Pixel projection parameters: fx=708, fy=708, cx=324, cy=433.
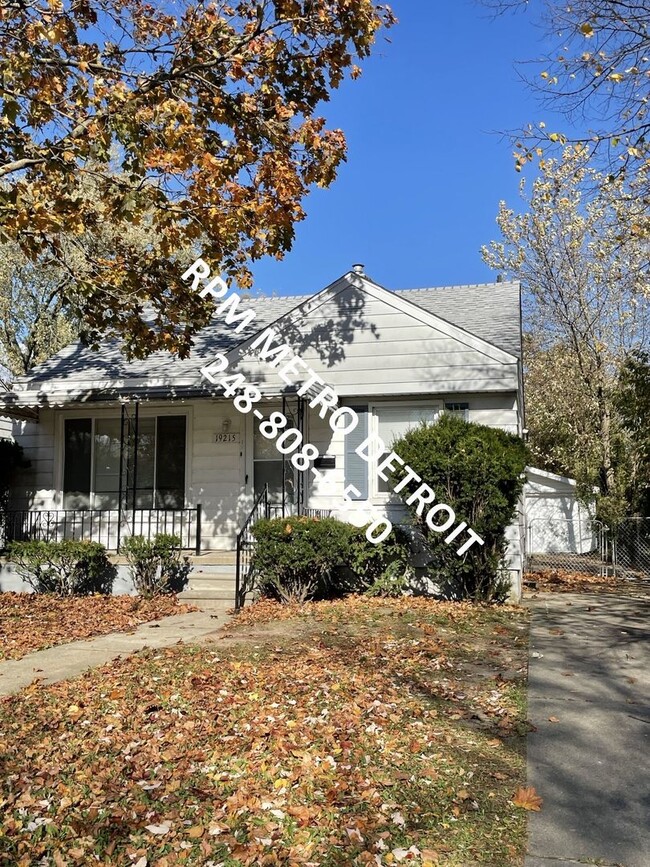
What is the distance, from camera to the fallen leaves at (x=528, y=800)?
3.67 meters

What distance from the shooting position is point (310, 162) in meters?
9.66

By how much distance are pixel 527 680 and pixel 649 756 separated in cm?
162

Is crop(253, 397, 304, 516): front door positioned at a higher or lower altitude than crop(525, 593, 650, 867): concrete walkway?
higher

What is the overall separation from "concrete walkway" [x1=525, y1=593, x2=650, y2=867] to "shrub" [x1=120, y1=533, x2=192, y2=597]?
17.8 ft

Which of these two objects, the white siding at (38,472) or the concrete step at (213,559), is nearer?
the concrete step at (213,559)

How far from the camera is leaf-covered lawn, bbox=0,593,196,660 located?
7.99 meters

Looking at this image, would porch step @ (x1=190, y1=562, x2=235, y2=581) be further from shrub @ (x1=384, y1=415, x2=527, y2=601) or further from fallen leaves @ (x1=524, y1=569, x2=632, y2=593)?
fallen leaves @ (x1=524, y1=569, x2=632, y2=593)

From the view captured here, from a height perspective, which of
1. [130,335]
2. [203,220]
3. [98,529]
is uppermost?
[203,220]

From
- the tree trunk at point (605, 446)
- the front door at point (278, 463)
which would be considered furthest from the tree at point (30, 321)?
the tree trunk at point (605, 446)

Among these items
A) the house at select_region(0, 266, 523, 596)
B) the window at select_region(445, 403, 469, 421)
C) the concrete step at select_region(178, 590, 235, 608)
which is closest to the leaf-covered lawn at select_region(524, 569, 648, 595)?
the house at select_region(0, 266, 523, 596)

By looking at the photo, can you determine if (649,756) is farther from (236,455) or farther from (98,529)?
(98,529)

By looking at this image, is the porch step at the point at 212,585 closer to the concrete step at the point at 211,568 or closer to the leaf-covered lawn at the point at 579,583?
the concrete step at the point at 211,568

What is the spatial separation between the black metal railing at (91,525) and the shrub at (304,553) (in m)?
2.83

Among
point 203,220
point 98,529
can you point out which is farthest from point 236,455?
point 203,220
